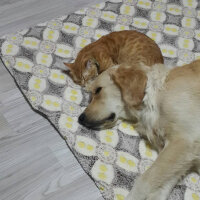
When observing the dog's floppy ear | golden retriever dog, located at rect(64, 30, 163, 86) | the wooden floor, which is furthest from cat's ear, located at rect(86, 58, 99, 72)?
the wooden floor

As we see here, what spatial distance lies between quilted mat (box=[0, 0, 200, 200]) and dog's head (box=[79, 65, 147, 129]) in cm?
8

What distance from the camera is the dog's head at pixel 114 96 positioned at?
1698 mm

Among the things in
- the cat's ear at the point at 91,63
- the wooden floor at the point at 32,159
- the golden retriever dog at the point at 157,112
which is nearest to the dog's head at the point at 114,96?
the golden retriever dog at the point at 157,112

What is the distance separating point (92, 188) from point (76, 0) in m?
1.65

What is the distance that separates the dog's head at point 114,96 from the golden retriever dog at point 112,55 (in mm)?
134

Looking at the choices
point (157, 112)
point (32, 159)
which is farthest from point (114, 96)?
point (32, 159)

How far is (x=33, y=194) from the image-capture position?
168 cm

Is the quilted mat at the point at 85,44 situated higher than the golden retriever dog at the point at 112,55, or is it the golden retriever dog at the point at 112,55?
the golden retriever dog at the point at 112,55

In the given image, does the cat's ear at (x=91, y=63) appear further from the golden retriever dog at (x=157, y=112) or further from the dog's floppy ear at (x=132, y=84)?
the dog's floppy ear at (x=132, y=84)

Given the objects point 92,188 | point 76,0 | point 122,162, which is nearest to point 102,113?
point 122,162

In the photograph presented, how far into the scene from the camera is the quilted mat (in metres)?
1.73

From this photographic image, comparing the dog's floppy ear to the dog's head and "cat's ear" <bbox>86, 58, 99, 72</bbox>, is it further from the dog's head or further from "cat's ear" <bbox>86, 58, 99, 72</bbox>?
"cat's ear" <bbox>86, 58, 99, 72</bbox>

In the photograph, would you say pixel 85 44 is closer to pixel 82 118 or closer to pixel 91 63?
pixel 91 63

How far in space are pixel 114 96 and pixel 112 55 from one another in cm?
35
